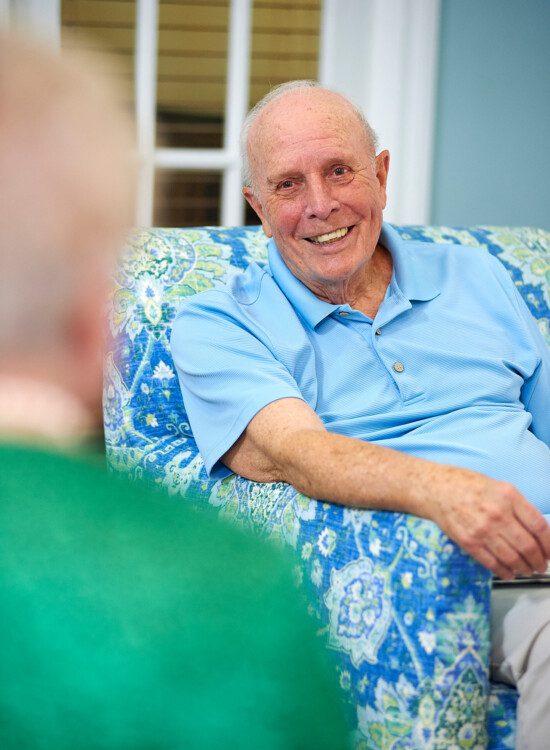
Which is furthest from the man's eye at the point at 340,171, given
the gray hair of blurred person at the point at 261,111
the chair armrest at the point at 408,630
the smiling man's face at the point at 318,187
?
the chair armrest at the point at 408,630

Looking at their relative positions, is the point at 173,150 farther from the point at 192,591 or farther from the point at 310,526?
the point at 192,591

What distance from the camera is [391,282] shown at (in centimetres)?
199

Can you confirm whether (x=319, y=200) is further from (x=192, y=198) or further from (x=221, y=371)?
(x=192, y=198)

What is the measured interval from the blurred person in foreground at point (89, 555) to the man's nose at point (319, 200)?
1.38 meters

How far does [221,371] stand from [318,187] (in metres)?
0.46

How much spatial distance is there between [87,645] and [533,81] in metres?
2.98

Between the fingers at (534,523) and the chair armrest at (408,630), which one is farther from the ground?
the fingers at (534,523)

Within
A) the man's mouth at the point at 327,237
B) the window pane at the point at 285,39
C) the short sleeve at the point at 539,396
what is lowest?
the short sleeve at the point at 539,396

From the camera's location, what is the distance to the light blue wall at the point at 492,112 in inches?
121

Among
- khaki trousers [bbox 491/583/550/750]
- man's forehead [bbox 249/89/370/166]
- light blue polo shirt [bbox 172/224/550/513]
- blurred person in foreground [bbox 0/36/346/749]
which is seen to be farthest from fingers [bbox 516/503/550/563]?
man's forehead [bbox 249/89/370/166]

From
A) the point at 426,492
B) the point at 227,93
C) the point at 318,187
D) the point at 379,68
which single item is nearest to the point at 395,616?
the point at 426,492

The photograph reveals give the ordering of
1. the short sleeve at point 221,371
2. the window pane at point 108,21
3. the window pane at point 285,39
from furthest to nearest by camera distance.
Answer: the window pane at point 285,39 → the window pane at point 108,21 → the short sleeve at point 221,371

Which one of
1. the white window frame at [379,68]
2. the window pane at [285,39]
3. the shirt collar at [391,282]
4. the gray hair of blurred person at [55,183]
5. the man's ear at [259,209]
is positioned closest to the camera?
the gray hair of blurred person at [55,183]

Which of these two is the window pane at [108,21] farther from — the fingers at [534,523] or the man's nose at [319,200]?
the fingers at [534,523]
